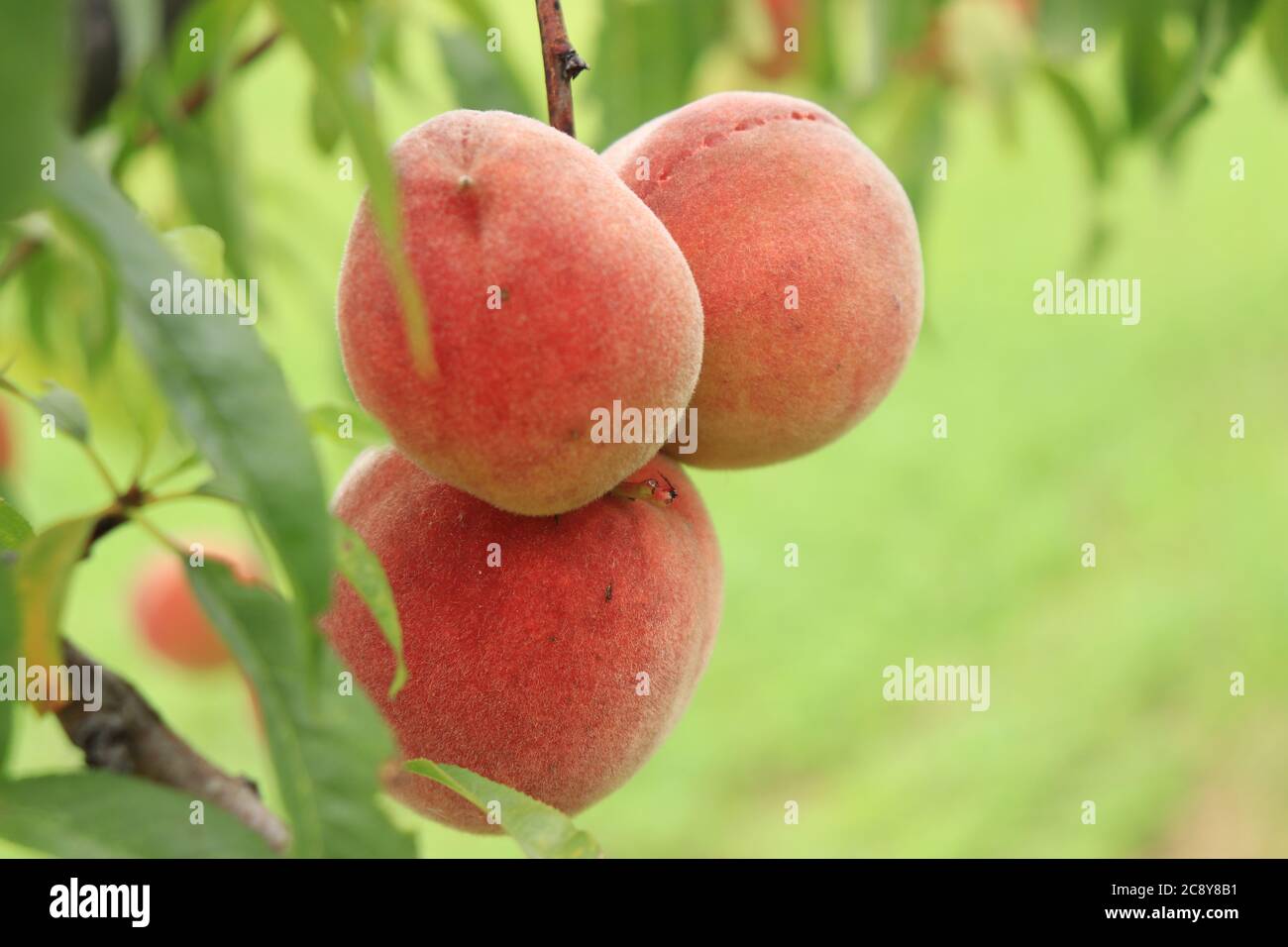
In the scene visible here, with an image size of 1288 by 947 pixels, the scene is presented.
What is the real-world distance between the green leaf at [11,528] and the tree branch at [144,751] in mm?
51

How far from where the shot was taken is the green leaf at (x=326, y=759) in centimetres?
40

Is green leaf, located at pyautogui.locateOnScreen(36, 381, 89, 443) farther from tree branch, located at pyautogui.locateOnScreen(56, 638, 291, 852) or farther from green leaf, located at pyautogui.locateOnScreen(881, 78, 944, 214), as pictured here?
green leaf, located at pyautogui.locateOnScreen(881, 78, 944, 214)

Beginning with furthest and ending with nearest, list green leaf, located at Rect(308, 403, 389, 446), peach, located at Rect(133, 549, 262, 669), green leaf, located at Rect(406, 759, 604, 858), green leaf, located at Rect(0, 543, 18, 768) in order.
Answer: peach, located at Rect(133, 549, 262, 669) < green leaf, located at Rect(308, 403, 389, 446) < green leaf, located at Rect(406, 759, 604, 858) < green leaf, located at Rect(0, 543, 18, 768)

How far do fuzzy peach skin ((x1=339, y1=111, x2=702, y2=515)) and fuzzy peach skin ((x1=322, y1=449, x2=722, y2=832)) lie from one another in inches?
2.5

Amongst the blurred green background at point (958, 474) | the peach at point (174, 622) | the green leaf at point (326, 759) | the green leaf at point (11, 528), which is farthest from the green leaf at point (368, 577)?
the peach at point (174, 622)

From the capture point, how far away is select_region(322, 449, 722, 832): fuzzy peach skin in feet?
1.72

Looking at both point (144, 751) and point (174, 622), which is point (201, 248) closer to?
point (144, 751)

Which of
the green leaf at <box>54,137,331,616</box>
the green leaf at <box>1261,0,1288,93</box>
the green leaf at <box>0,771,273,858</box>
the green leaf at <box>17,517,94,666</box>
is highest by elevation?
the green leaf at <box>1261,0,1288,93</box>

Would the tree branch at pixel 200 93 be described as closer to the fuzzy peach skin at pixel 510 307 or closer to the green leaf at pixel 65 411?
the green leaf at pixel 65 411

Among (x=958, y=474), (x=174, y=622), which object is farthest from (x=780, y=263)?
(x=958, y=474)

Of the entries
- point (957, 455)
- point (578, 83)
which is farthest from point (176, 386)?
point (957, 455)

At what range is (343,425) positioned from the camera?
0.58 metres

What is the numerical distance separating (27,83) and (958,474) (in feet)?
8.70

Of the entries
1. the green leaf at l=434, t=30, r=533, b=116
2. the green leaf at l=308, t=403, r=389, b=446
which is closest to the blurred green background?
the green leaf at l=434, t=30, r=533, b=116
